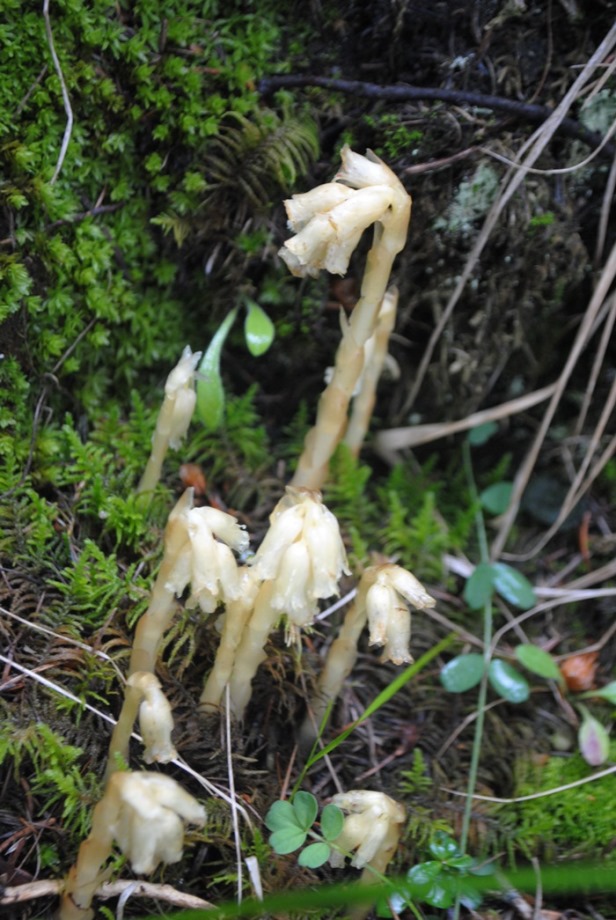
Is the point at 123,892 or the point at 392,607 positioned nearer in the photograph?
the point at 123,892

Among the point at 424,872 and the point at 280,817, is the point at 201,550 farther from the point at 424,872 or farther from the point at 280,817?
the point at 424,872

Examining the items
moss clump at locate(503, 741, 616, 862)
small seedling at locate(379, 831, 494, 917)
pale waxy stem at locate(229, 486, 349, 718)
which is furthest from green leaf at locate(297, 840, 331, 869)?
moss clump at locate(503, 741, 616, 862)

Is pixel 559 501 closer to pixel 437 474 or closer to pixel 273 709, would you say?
pixel 437 474

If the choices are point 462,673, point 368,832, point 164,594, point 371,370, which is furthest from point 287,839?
point 371,370

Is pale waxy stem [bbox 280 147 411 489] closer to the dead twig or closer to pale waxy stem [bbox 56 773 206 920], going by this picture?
the dead twig

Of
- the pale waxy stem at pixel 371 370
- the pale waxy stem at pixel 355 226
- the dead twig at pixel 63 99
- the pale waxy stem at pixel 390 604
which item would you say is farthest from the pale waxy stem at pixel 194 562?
the dead twig at pixel 63 99

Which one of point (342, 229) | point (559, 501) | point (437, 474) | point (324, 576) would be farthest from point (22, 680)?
point (559, 501)

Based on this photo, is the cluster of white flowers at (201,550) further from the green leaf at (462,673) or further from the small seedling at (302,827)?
the green leaf at (462,673)
